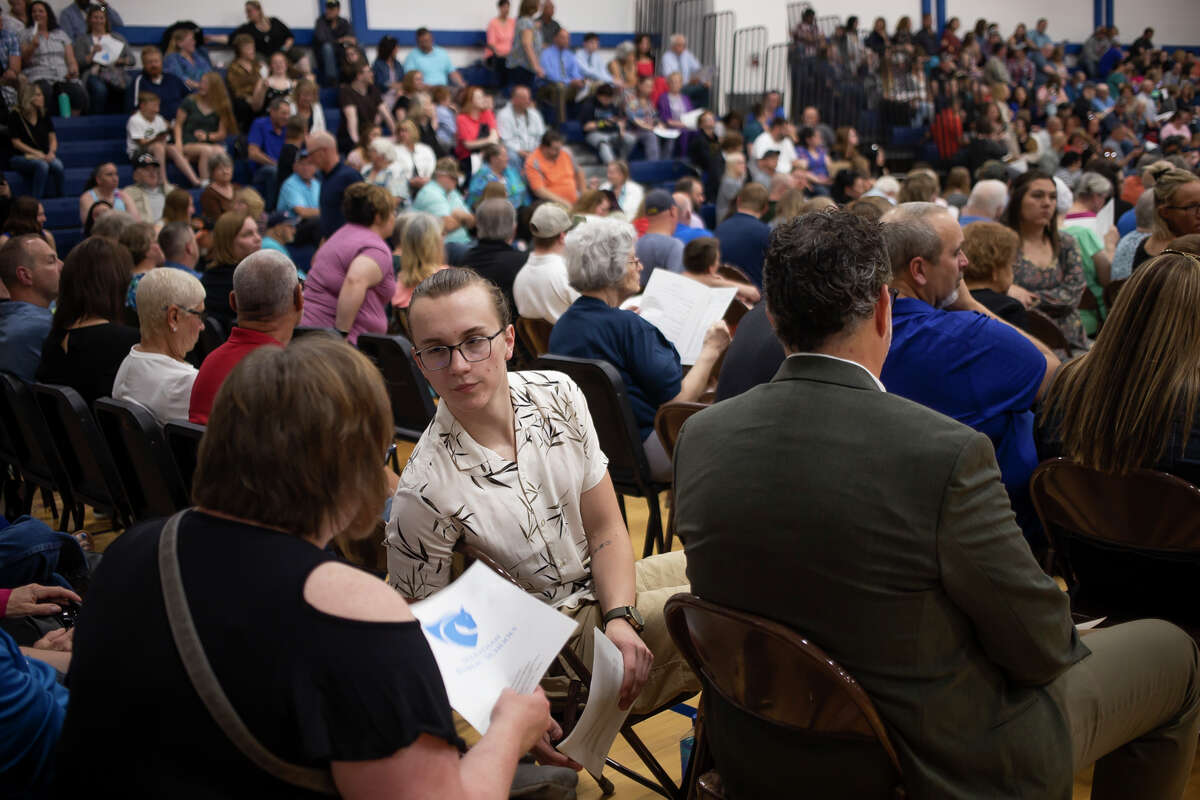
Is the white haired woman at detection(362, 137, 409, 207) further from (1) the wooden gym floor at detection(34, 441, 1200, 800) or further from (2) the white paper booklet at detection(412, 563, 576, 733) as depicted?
(2) the white paper booklet at detection(412, 563, 576, 733)

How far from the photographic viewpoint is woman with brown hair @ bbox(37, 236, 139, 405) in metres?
3.64

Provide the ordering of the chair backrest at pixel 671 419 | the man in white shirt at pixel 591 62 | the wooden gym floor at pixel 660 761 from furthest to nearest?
the man in white shirt at pixel 591 62
the chair backrest at pixel 671 419
the wooden gym floor at pixel 660 761

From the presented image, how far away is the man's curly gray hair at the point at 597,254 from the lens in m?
3.53

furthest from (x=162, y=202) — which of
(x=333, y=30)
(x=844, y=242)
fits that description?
(x=844, y=242)

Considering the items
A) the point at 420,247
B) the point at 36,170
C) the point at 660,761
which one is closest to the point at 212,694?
the point at 660,761

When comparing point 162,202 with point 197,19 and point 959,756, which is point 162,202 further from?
point 959,756

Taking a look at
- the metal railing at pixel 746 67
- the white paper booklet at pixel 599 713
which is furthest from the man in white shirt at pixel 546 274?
the metal railing at pixel 746 67

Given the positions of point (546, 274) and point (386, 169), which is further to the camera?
point (386, 169)

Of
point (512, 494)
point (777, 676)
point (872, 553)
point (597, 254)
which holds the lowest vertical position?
point (777, 676)

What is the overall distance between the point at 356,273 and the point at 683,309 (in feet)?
5.45

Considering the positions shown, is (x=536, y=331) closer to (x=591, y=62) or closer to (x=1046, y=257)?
(x=1046, y=257)

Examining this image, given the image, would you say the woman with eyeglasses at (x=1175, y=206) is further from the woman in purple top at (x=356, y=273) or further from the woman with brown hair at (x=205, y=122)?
the woman with brown hair at (x=205, y=122)

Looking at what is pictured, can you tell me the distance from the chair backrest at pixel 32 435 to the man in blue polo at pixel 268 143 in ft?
20.1

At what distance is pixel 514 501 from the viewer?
79.0 inches
